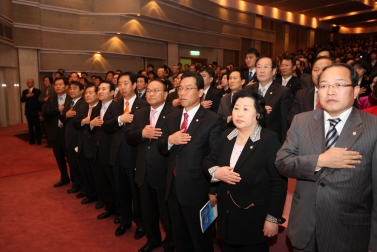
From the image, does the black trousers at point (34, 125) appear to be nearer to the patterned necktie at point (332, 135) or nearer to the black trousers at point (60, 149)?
the black trousers at point (60, 149)

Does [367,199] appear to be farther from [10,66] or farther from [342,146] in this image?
[10,66]

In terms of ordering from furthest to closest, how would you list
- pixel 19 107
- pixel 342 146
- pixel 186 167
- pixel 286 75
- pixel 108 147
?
pixel 19 107
pixel 286 75
pixel 108 147
pixel 186 167
pixel 342 146

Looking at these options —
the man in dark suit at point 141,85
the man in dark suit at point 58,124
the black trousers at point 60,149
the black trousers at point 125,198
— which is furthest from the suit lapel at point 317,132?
the black trousers at point 60,149

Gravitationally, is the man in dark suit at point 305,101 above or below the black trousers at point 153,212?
above

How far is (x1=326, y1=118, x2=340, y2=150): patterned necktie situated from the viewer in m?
1.49

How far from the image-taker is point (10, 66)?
8.72 meters

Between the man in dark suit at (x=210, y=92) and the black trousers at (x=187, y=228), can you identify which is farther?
the man in dark suit at (x=210, y=92)

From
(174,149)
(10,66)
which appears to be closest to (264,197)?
(174,149)

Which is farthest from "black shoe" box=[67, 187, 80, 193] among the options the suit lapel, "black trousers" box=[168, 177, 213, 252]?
the suit lapel

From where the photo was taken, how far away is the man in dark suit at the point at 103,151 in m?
3.23

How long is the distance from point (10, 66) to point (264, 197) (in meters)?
9.04

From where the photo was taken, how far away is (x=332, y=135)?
59.1 inches

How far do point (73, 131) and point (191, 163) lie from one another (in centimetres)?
230

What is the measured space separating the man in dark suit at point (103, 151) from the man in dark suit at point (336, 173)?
212 centimetres
